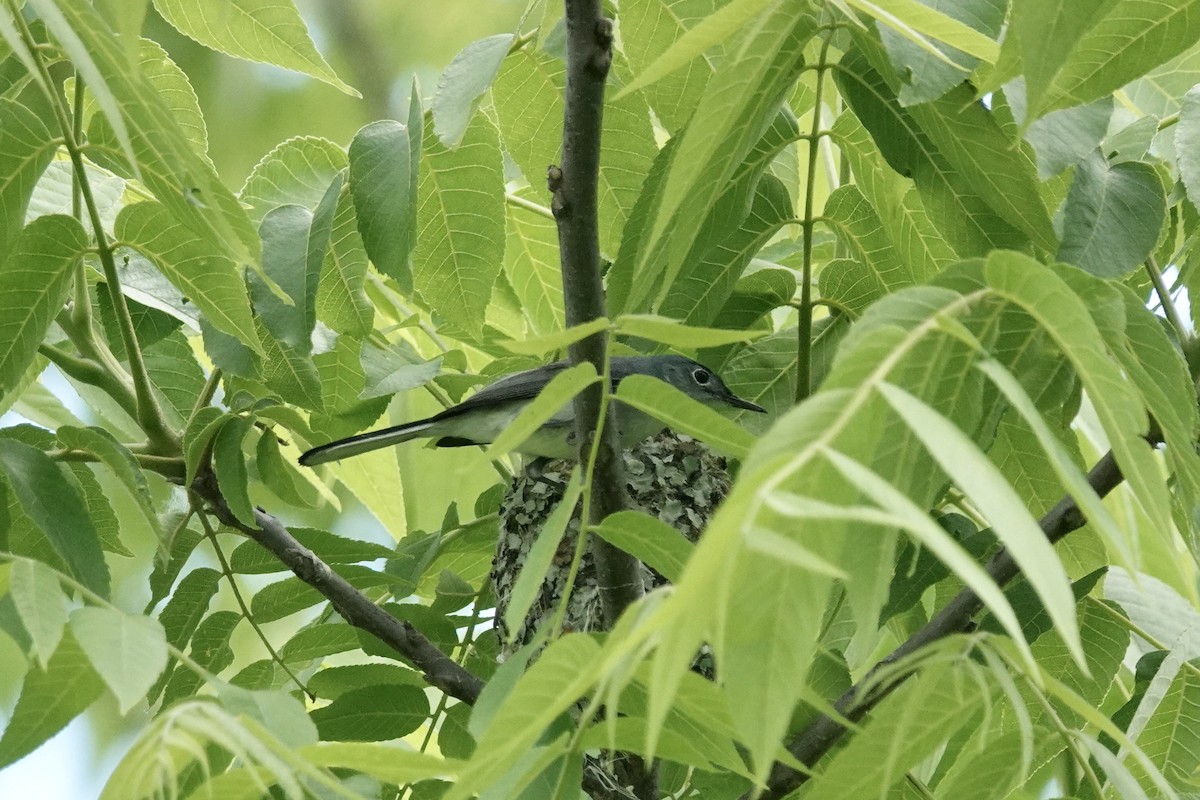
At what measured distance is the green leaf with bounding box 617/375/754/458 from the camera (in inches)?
61.9

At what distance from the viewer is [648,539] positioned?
1.84 metres

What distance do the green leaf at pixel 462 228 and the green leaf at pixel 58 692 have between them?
1.26m

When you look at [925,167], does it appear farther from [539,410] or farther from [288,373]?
[288,373]

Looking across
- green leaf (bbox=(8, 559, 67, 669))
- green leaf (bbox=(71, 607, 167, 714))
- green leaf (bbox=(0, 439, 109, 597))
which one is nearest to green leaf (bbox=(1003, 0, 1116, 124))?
green leaf (bbox=(71, 607, 167, 714))

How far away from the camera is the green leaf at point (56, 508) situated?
214 centimetres

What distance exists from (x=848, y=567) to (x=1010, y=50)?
791 millimetres

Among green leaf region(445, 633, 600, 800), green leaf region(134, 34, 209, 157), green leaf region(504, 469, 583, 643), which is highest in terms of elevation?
green leaf region(134, 34, 209, 157)

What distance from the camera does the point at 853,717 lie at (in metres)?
2.31

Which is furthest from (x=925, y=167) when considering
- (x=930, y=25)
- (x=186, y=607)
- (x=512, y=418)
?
(x=512, y=418)

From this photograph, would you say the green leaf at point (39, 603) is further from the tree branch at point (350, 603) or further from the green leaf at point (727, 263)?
the green leaf at point (727, 263)

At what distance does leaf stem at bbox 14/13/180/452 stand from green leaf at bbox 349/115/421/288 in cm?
46

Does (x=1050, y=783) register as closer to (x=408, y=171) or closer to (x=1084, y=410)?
(x=1084, y=410)

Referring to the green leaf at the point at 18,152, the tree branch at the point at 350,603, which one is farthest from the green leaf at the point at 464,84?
the tree branch at the point at 350,603

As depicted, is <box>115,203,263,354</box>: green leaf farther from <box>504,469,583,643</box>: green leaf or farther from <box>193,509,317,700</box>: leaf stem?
<box>504,469,583,643</box>: green leaf
